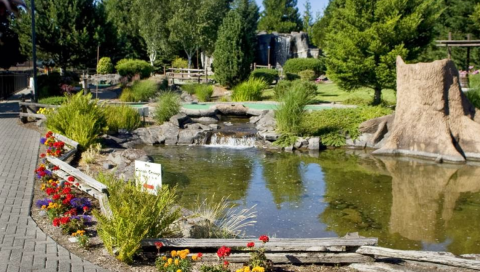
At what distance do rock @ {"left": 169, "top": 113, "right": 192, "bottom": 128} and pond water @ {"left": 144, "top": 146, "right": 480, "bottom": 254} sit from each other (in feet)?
8.07

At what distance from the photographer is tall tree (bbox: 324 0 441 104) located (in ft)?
68.6

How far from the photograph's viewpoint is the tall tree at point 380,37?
20.9 metres

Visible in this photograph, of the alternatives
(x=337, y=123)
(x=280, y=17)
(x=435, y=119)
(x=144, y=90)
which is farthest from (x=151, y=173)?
(x=280, y=17)

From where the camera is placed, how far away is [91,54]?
31969 mm

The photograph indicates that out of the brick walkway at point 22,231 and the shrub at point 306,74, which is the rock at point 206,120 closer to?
the brick walkway at point 22,231

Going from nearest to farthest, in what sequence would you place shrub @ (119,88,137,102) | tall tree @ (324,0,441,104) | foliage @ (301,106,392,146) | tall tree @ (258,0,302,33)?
foliage @ (301,106,392,146) → tall tree @ (324,0,441,104) → shrub @ (119,88,137,102) → tall tree @ (258,0,302,33)

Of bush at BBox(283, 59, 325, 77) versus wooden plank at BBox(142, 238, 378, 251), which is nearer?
wooden plank at BBox(142, 238, 378, 251)

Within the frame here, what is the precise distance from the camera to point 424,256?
606 cm

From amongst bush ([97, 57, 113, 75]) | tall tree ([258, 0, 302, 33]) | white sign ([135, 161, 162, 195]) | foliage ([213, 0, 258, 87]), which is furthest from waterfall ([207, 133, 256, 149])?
Result: tall tree ([258, 0, 302, 33])

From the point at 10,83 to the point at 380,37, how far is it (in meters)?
22.0

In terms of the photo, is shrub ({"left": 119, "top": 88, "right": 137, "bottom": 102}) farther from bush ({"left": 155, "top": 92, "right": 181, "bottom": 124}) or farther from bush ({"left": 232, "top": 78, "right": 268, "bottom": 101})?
bush ({"left": 155, "top": 92, "right": 181, "bottom": 124})

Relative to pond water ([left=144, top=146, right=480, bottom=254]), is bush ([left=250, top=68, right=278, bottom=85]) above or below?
above

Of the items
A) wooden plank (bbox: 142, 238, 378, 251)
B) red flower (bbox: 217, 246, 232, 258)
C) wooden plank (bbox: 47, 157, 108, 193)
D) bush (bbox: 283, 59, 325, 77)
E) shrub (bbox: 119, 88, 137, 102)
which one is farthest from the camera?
bush (bbox: 283, 59, 325, 77)

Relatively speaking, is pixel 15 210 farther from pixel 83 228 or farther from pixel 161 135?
pixel 161 135
